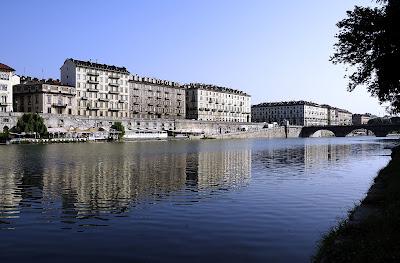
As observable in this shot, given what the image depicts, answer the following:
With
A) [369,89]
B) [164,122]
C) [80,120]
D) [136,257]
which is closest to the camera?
[136,257]

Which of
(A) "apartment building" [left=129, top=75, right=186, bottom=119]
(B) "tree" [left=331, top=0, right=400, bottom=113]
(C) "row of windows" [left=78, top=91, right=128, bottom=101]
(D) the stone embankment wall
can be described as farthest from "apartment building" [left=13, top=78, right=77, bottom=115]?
(B) "tree" [left=331, top=0, right=400, bottom=113]

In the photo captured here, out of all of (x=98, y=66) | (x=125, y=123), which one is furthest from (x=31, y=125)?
(x=98, y=66)

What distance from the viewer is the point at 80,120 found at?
5571 inches

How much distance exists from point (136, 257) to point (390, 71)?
2397cm

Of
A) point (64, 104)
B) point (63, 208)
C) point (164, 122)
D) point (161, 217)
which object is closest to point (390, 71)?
point (161, 217)

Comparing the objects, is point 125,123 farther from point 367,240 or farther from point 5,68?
point 367,240

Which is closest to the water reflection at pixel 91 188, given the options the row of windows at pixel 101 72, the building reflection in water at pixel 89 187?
the building reflection in water at pixel 89 187

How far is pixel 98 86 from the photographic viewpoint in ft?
543

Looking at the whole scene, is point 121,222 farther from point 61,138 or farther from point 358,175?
point 61,138

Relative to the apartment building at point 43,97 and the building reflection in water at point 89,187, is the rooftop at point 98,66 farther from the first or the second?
the building reflection in water at point 89,187

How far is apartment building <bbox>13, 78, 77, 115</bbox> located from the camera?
14162cm

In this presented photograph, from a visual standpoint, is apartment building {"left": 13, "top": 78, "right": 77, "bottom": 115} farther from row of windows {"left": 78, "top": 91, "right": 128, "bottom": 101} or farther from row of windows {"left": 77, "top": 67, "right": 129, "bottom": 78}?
row of windows {"left": 77, "top": 67, "right": 129, "bottom": 78}

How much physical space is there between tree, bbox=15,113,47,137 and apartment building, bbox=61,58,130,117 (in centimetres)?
3762

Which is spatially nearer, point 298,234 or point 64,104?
point 298,234
